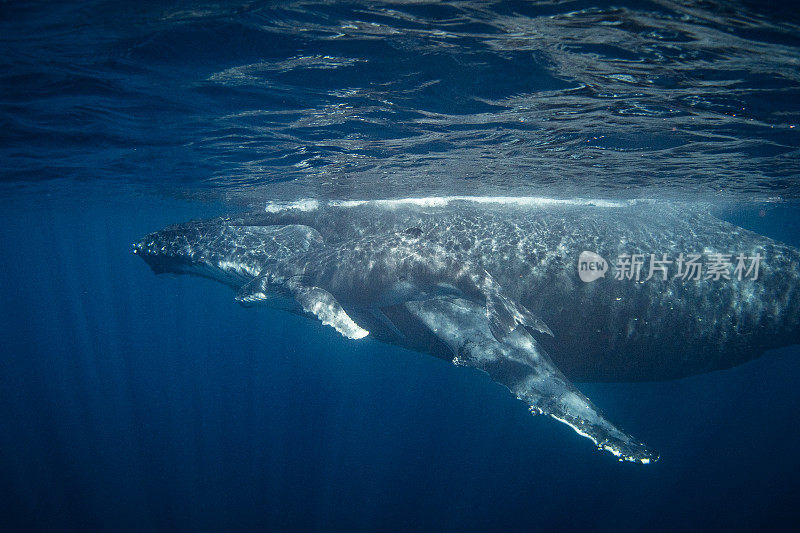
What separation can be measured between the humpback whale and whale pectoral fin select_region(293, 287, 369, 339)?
3 cm

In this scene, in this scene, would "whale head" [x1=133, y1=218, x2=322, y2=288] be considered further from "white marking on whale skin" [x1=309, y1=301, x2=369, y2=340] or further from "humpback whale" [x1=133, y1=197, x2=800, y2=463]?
"white marking on whale skin" [x1=309, y1=301, x2=369, y2=340]

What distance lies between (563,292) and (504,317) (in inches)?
118

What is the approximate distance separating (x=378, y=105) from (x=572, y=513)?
76.1 feet

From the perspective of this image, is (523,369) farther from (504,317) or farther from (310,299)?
(310,299)

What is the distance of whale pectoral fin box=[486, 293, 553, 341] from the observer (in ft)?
23.9

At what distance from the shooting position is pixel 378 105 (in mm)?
9602

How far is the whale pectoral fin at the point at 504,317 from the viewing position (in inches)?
286

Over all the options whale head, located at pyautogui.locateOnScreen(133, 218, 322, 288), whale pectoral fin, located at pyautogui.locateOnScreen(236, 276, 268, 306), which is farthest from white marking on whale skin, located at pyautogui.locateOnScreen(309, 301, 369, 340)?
whale head, located at pyautogui.locateOnScreen(133, 218, 322, 288)

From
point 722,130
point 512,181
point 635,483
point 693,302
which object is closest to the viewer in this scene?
point 693,302

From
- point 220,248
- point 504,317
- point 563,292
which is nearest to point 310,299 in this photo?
point 504,317

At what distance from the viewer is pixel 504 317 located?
7562mm

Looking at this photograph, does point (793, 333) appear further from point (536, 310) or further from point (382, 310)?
point (382, 310)

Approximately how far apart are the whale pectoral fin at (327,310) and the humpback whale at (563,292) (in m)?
0.03

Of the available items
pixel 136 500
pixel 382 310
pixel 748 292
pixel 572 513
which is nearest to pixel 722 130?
pixel 748 292
